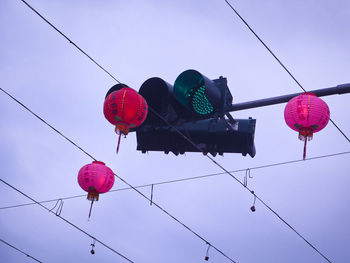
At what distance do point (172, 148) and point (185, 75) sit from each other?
51.7 inches

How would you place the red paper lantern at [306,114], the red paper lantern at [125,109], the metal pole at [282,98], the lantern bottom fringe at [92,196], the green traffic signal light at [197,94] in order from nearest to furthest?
the metal pole at [282,98]
the green traffic signal light at [197,94]
the red paper lantern at [306,114]
the red paper lantern at [125,109]
the lantern bottom fringe at [92,196]

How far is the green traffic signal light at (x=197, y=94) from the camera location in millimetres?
5461

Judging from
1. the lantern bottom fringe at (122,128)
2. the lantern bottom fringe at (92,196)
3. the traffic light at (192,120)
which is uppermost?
the traffic light at (192,120)

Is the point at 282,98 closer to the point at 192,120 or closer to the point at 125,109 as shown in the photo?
the point at 192,120

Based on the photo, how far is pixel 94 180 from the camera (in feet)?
24.7

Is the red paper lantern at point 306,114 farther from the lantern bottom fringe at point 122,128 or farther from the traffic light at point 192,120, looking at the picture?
the lantern bottom fringe at point 122,128

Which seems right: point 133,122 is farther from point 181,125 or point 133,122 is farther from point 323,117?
point 323,117

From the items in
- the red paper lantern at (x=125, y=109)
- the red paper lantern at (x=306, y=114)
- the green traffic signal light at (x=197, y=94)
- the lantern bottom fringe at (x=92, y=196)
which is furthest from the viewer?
the lantern bottom fringe at (x=92, y=196)

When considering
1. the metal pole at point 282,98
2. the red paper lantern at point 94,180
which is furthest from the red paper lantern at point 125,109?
the red paper lantern at point 94,180

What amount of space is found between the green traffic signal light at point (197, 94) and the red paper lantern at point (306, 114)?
947 millimetres

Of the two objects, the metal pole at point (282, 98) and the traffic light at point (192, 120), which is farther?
the traffic light at point (192, 120)

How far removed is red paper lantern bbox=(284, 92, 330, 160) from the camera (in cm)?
570

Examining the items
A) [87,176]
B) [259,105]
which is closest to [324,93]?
[259,105]

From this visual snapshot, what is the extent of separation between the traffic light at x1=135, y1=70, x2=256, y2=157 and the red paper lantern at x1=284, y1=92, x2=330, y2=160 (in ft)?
1.97
